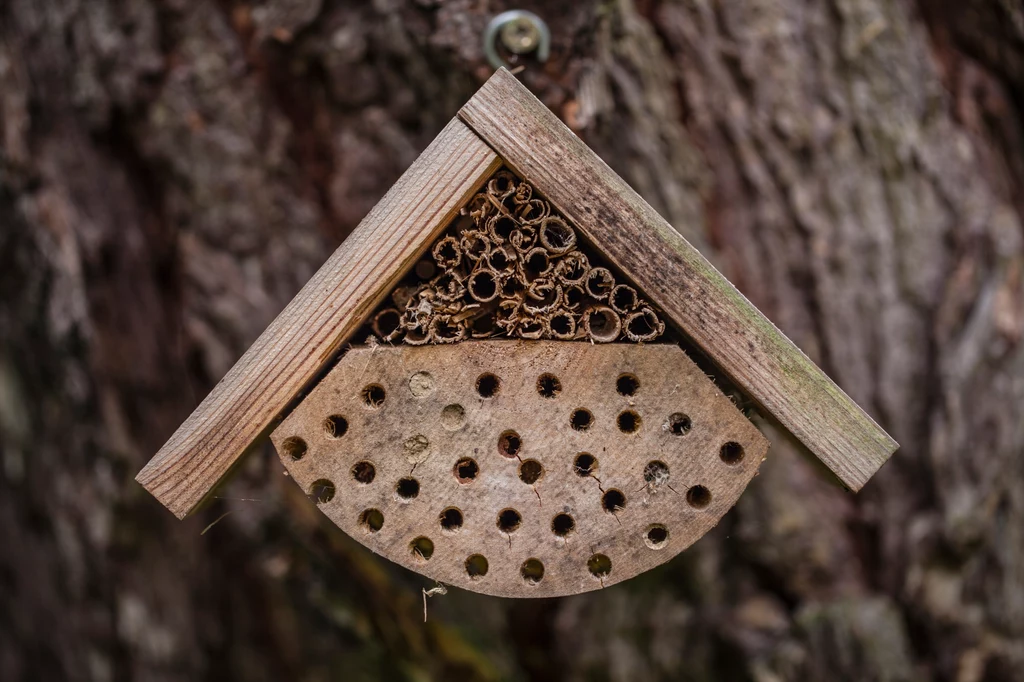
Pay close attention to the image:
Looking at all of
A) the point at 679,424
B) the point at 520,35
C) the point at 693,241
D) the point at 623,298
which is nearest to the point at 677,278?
the point at 623,298

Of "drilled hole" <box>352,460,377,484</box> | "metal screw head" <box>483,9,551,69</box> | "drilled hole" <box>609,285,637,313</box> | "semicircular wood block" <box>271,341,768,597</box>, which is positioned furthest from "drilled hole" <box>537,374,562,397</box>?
"metal screw head" <box>483,9,551,69</box>

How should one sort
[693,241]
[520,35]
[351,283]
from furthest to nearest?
[693,241], [520,35], [351,283]

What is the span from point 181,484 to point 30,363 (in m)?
1.41

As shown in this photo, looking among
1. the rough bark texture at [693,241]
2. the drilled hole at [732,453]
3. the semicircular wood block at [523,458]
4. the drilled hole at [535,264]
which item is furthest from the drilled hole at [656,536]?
the rough bark texture at [693,241]

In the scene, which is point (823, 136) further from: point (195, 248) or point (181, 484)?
point (181, 484)

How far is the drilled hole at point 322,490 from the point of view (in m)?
0.95

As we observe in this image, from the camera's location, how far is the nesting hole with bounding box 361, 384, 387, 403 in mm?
960

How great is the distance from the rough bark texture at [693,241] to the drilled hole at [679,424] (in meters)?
0.83

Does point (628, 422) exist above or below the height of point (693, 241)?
below

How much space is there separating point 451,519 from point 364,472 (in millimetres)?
114

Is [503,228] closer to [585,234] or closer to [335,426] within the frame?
[585,234]

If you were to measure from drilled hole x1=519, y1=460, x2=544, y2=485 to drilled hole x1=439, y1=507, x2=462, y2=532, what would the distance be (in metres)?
0.08

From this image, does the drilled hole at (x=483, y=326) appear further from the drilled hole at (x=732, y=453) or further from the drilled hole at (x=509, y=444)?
the drilled hole at (x=732, y=453)

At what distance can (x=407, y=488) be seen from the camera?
966 mm
